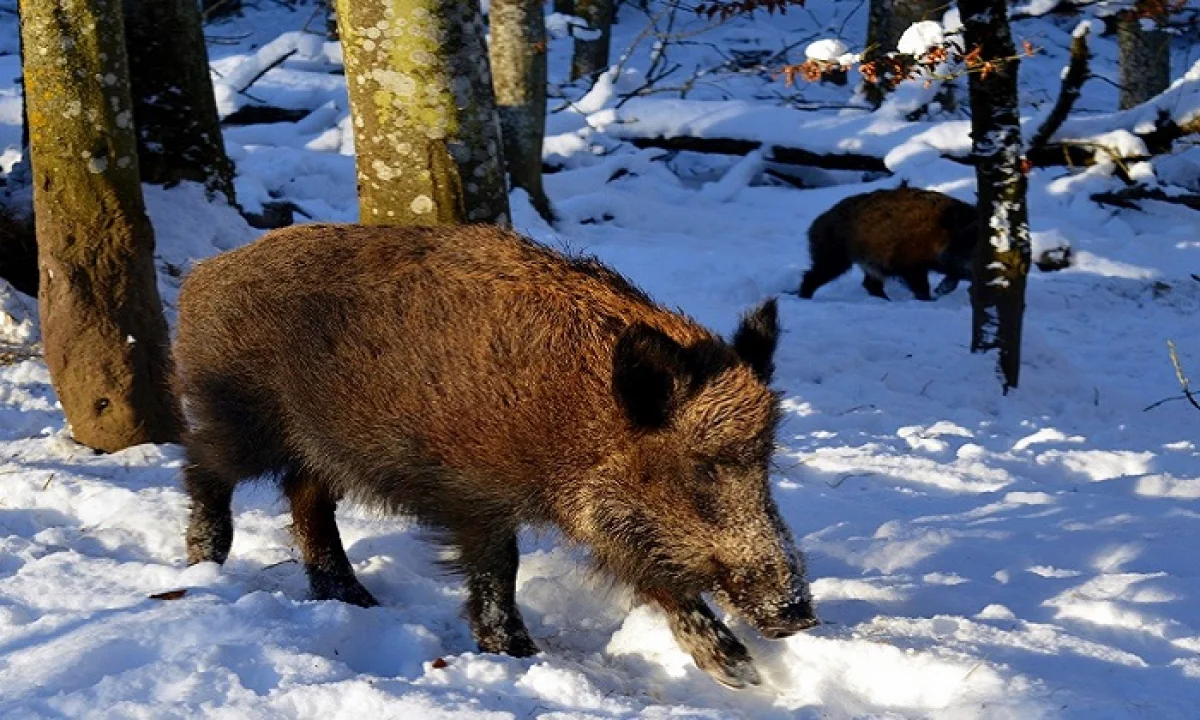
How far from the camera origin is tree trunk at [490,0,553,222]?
11.6m

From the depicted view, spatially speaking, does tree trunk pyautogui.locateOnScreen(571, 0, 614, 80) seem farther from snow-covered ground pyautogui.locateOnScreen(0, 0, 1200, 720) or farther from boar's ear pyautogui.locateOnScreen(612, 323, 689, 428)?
boar's ear pyautogui.locateOnScreen(612, 323, 689, 428)

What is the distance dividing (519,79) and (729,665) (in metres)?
9.03

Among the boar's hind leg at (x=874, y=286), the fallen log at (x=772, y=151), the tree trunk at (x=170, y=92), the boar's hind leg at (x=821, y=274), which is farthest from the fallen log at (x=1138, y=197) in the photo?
the tree trunk at (x=170, y=92)

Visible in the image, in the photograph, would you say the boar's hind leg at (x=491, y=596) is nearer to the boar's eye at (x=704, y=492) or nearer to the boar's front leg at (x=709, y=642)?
the boar's front leg at (x=709, y=642)

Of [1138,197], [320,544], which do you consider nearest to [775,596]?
[320,544]

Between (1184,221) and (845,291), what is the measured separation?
3.60 metres

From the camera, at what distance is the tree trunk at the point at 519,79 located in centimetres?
1159

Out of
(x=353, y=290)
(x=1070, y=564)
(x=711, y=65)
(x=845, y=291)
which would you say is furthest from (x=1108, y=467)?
(x=711, y=65)

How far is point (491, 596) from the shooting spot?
11.5ft

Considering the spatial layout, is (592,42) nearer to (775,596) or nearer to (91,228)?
(91,228)

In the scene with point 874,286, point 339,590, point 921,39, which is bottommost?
point 874,286

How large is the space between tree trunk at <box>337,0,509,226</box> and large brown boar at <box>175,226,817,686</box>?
32.3 inches

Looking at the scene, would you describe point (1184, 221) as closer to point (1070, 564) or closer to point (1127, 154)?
point (1127, 154)

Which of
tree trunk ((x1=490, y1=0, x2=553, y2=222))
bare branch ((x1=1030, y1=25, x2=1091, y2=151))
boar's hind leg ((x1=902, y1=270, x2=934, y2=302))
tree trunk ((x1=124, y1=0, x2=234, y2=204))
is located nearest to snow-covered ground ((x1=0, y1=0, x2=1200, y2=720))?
tree trunk ((x1=124, y1=0, x2=234, y2=204))
